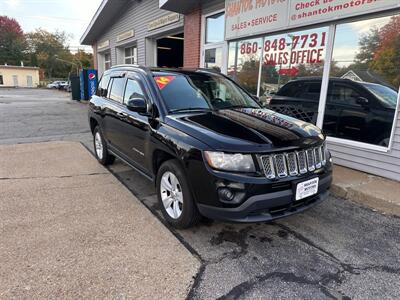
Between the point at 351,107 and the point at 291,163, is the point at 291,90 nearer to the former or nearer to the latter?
the point at 351,107

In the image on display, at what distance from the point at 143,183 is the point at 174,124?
6.22 feet

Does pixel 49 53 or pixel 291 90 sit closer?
pixel 291 90

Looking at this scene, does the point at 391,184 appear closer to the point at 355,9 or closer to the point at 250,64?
the point at 355,9

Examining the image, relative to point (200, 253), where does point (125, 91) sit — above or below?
above

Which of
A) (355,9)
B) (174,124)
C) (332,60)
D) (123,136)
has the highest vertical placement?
(355,9)

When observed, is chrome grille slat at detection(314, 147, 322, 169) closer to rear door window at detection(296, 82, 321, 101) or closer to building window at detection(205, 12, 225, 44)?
rear door window at detection(296, 82, 321, 101)

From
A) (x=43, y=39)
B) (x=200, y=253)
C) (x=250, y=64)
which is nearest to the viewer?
(x=200, y=253)

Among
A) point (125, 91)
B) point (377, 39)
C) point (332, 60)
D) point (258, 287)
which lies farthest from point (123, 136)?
point (377, 39)

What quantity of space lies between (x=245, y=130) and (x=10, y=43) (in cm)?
9247

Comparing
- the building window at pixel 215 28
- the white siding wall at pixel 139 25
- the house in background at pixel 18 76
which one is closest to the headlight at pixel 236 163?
the building window at pixel 215 28

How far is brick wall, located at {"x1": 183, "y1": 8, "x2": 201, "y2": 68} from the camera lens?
352 inches

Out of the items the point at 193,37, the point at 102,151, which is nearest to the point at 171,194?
the point at 102,151

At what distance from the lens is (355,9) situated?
488 cm

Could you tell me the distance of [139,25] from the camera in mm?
12891
